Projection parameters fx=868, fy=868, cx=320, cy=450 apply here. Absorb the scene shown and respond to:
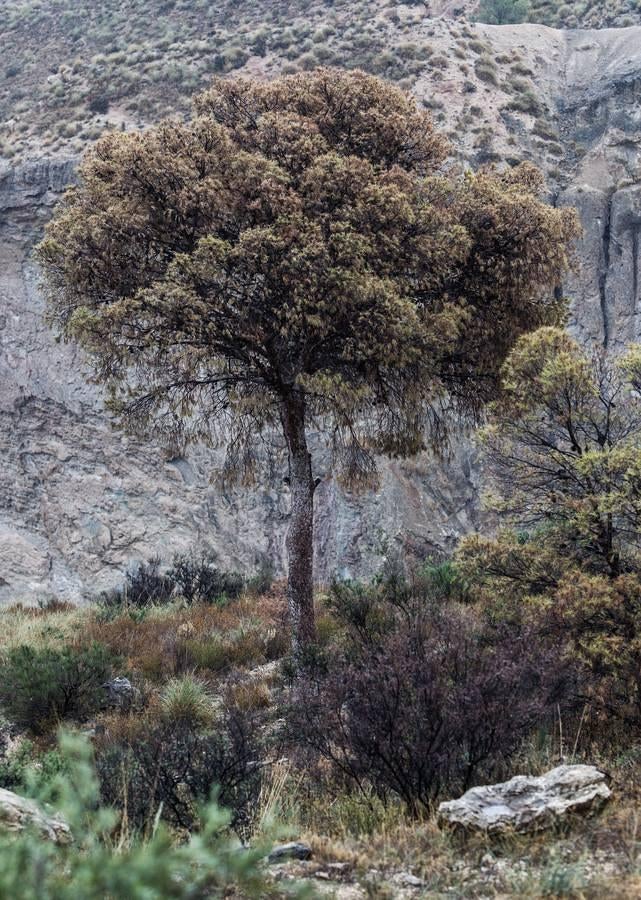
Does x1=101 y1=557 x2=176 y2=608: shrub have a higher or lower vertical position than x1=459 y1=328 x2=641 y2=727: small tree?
lower

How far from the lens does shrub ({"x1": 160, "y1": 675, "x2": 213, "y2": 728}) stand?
900 centimetres

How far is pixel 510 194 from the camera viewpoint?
1140cm

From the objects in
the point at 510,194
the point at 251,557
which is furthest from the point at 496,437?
the point at 251,557

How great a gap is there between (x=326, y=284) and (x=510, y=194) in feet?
9.78

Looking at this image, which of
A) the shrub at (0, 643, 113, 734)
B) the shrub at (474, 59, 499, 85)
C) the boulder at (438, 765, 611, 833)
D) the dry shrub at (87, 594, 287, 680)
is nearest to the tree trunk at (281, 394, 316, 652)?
the dry shrub at (87, 594, 287, 680)

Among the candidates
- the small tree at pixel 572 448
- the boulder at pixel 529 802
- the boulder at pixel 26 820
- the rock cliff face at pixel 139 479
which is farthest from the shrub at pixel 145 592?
the boulder at pixel 529 802

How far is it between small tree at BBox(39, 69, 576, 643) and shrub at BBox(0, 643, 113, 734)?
274 centimetres

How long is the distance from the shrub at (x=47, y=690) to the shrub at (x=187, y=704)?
87 centimetres

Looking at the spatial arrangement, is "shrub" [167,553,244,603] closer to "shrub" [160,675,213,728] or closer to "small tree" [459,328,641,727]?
"shrub" [160,675,213,728]

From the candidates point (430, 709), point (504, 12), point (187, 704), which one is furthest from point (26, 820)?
point (504, 12)

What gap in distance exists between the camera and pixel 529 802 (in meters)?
4.75

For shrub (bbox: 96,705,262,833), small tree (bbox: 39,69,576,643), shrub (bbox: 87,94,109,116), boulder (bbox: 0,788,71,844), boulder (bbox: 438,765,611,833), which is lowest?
shrub (bbox: 96,705,262,833)

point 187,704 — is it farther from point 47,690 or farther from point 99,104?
point 99,104

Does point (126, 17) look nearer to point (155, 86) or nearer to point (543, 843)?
point (155, 86)
